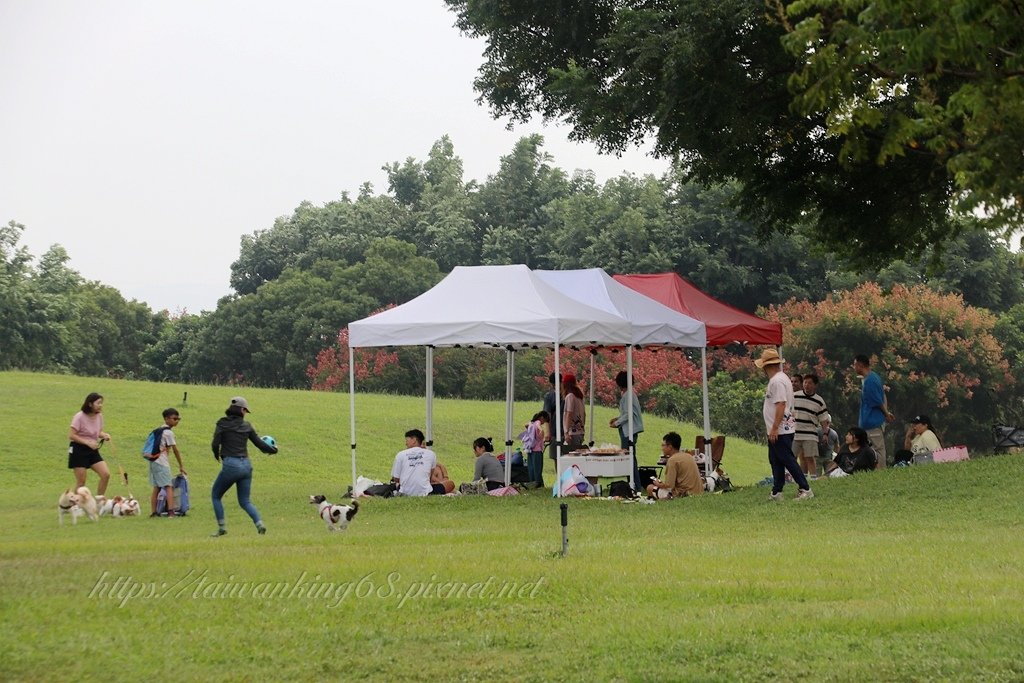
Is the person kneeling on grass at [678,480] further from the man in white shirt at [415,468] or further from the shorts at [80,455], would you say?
the shorts at [80,455]

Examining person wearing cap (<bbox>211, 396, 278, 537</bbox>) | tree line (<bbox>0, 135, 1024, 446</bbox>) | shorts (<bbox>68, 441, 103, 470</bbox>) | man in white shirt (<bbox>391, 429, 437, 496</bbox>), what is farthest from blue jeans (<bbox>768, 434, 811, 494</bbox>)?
tree line (<bbox>0, 135, 1024, 446</bbox>)

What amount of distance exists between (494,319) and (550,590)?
9.83m

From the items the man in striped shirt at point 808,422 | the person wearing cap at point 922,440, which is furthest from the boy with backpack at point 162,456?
the person wearing cap at point 922,440

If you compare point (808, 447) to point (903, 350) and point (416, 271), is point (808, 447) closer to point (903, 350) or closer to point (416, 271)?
point (903, 350)

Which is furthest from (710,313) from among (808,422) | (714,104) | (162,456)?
(162,456)

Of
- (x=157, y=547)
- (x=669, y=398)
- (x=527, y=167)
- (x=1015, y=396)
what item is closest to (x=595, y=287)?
(x=157, y=547)

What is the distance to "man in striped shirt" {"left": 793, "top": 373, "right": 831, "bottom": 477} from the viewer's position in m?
19.4

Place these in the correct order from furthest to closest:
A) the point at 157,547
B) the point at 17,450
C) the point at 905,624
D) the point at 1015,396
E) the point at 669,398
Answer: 1. the point at 1015,396
2. the point at 669,398
3. the point at 17,450
4. the point at 157,547
5. the point at 905,624

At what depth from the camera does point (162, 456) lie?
60.6 ft

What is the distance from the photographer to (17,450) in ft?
98.3

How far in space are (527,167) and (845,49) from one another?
6583 cm

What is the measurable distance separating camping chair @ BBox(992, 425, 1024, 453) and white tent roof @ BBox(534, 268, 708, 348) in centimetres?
586

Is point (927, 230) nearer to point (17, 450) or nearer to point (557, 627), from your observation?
point (557, 627)

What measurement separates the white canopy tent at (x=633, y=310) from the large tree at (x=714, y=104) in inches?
82.7
